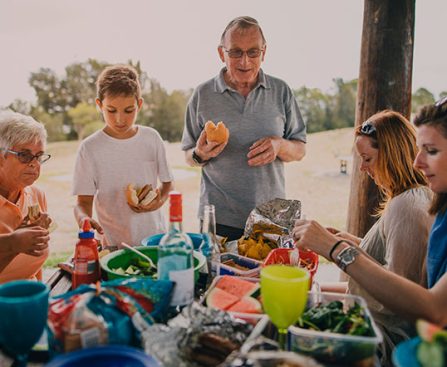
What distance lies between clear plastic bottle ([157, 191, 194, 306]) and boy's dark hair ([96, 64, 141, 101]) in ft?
4.21

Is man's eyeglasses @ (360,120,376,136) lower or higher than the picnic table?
higher

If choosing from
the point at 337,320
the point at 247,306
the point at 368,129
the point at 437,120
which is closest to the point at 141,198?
the point at 247,306

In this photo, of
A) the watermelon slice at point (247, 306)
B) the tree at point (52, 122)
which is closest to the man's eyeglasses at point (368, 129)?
the watermelon slice at point (247, 306)

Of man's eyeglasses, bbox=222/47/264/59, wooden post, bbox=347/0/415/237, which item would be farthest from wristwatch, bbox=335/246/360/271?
wooden post, bbox=347/0/415/237

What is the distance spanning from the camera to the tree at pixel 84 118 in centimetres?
849

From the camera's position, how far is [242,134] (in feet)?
9.29

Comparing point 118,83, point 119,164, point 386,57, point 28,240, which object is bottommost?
point 28,240

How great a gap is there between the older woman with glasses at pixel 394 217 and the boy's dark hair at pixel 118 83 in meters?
1.29

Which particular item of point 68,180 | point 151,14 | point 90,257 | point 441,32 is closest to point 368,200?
point 90,257

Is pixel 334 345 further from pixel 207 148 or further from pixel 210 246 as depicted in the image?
pixel 207 148

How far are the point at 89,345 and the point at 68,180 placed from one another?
866 centimetres

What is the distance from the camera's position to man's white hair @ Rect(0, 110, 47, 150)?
209 centimetres

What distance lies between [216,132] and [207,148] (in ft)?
0.50

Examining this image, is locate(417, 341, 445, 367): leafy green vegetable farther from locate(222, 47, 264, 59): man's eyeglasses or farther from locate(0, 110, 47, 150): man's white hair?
locate(222, 47, 264, 59): man's eyeglasses
